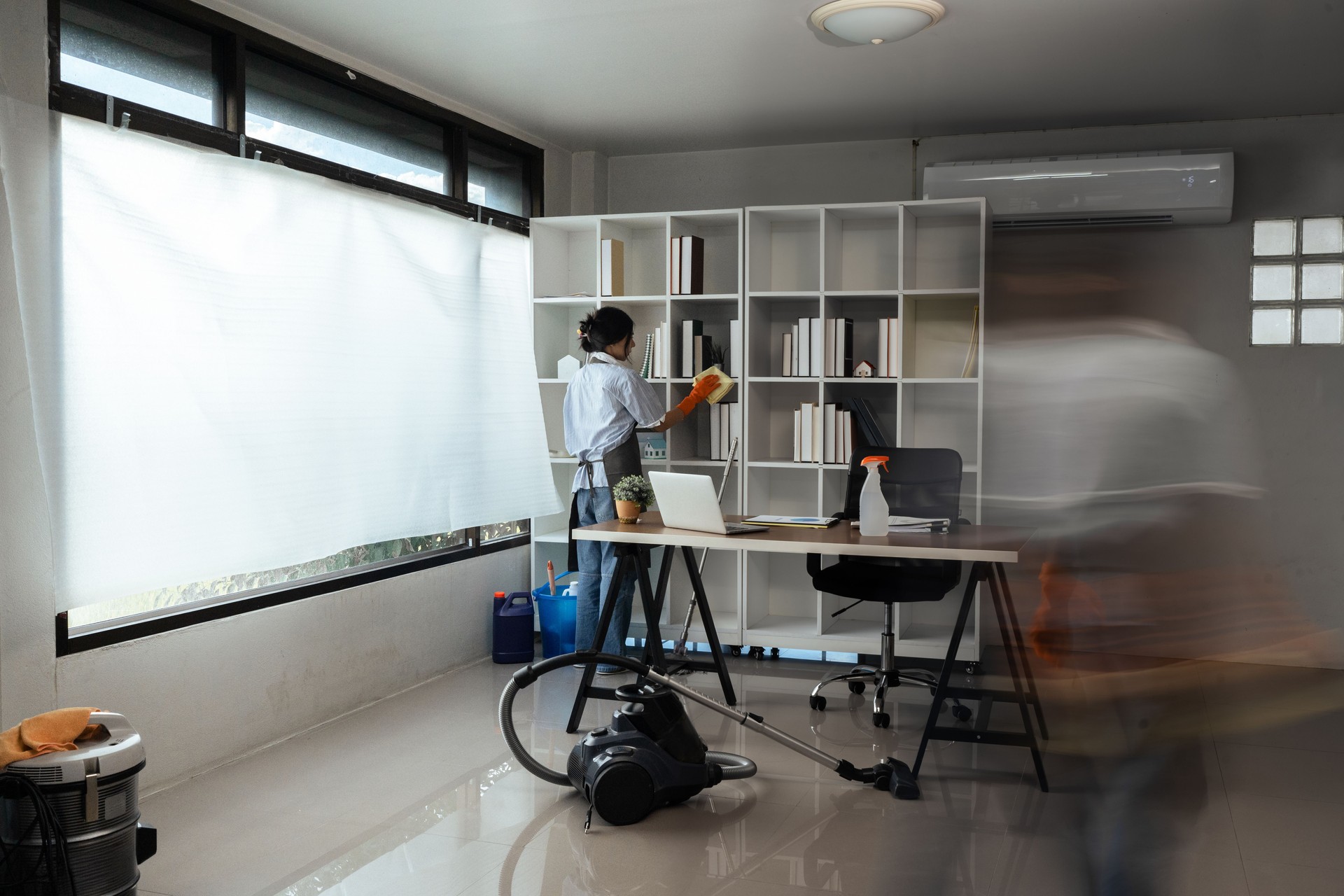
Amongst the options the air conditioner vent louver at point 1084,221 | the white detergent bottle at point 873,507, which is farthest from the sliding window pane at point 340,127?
the air conditioner vent louver at point 1084,221

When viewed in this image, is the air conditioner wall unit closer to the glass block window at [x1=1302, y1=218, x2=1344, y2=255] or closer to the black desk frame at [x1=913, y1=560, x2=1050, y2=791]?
the glass block window at [x1=1302, y1=218, x2=1344, y2=255]

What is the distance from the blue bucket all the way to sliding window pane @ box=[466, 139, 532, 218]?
199 cm

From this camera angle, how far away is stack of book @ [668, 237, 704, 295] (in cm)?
522

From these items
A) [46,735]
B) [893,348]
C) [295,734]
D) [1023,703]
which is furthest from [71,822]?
[893,348]

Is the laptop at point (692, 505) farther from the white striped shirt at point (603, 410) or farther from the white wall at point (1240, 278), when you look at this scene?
the white wall at point (1240, 278)

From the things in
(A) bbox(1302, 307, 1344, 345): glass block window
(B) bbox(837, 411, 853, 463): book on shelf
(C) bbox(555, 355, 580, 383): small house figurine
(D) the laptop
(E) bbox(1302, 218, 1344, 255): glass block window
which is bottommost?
(D) the laptop

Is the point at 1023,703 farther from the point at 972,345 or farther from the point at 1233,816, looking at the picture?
the point at 972,345

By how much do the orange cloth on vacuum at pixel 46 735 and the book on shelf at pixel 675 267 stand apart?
11.1ft

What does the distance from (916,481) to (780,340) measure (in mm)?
1278

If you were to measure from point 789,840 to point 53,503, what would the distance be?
227 centimetres

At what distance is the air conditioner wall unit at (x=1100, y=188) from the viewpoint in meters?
4.89

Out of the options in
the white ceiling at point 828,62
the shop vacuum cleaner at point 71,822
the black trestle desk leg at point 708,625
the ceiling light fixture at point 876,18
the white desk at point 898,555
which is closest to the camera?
the shop vacuum cleaner at point 71,822

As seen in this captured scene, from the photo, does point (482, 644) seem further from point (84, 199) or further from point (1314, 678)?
point (1314, 678)

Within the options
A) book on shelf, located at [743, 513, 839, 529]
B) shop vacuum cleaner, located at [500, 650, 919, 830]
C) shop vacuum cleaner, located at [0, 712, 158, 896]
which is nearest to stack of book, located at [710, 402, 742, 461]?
book on shelf, located at [743, 513, 839, 529]
